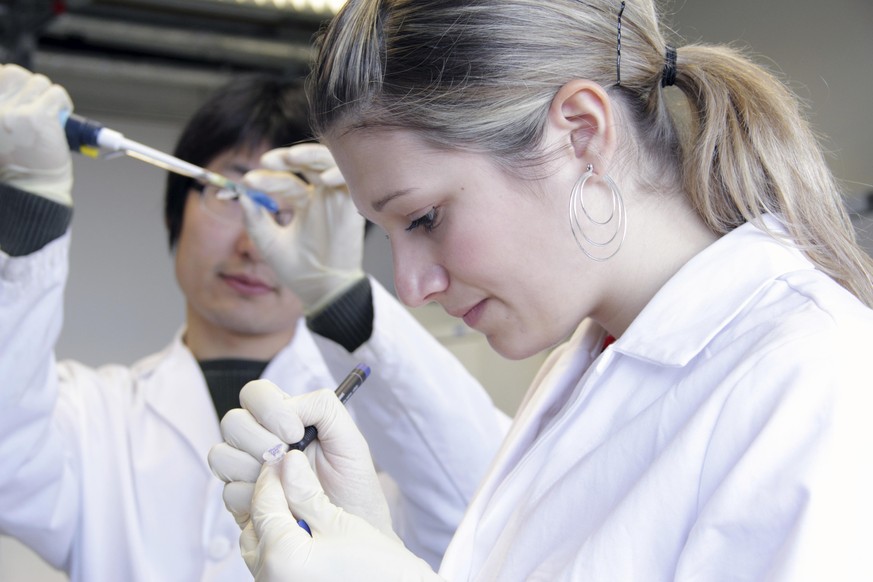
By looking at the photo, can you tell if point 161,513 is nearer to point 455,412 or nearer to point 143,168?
point 455,412

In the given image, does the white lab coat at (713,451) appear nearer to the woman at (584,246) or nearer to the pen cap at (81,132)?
the woman at (584,246)

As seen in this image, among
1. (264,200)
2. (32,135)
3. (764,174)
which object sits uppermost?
(764,174)

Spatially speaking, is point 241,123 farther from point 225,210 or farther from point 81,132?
point 81,132

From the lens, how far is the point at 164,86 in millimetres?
3828

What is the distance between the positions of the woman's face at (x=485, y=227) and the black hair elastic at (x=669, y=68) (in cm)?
20

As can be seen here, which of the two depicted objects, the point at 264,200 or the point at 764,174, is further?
the point at 264,200

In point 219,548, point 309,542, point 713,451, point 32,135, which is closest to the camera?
point 713,451

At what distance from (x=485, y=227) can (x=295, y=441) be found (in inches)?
13.2

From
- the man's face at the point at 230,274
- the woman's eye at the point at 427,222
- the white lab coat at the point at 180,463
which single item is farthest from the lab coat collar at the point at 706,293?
the man's face at the point at 230,274

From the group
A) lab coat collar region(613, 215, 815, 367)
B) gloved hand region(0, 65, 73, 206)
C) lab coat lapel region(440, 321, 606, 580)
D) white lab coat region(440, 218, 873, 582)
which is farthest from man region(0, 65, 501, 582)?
lab coat collar region(613, 215, 815, 367)

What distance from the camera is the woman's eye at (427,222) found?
1020mm

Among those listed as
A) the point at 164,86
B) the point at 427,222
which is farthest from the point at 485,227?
the point at 164,86

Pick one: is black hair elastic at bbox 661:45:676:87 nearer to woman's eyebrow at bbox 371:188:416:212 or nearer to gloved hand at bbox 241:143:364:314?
woman's eyebrow at bbox 371:188:416:212

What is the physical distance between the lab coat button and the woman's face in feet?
2.69
